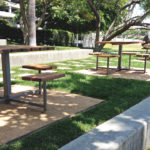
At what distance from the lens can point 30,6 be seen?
39.6 ft

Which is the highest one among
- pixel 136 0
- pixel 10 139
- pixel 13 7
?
pixel 13 7

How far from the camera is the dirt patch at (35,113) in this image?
3.09 meters

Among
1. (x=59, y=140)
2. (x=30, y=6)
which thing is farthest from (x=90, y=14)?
(x=59, y=140)

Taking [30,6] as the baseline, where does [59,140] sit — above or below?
below

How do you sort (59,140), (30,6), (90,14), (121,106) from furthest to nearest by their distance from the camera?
(90,14) < (30,6) < (121,106) < (59,140)

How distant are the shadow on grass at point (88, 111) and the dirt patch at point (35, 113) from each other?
195mm

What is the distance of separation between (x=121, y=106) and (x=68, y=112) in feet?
3.28

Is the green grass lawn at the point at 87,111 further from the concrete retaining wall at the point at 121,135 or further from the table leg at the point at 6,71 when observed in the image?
the table leg at the point at 6,71

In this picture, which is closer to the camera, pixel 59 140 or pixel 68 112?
pixel 59 140

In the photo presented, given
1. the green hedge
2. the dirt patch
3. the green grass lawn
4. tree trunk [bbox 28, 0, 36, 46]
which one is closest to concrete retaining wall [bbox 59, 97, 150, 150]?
the green grass lawn

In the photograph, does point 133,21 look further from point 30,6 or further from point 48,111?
point 48,111

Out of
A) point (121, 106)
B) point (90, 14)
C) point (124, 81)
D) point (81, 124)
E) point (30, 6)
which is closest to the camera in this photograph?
point (81, 124)

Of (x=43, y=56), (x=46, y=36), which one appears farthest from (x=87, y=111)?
(x=46, y=36)

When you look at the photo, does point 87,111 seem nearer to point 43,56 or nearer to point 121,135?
point 121,135
